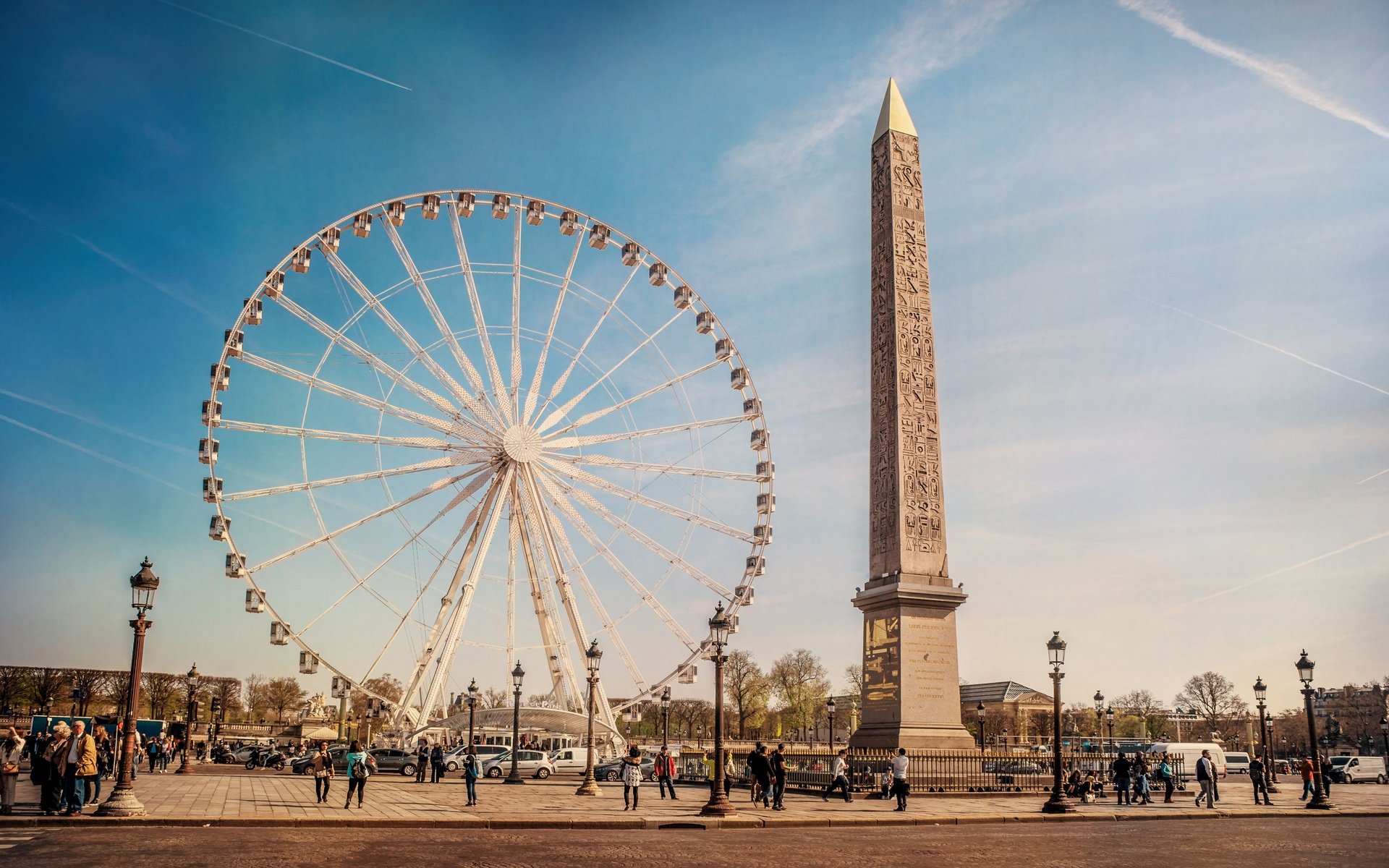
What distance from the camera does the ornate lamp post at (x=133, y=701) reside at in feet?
54.8

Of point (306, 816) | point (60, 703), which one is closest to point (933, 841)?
point (306, 816)

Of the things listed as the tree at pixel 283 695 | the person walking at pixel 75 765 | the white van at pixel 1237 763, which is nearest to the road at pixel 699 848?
the person walking at pixel 75 765

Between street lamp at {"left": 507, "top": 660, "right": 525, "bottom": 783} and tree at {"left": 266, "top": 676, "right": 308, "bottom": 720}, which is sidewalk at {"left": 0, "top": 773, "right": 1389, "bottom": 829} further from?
tree at {"left": 266, "top": 676, "right": 308, "bottom": 720}

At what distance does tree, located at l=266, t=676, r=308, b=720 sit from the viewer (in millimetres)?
99000

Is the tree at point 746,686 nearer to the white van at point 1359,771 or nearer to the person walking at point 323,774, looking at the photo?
the white van at point 1359,771

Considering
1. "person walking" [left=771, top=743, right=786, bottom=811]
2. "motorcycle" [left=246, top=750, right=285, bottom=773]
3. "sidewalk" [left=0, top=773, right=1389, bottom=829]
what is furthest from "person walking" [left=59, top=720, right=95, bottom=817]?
"motorcycle" [left=246, top=750, right=285, bottom=773]

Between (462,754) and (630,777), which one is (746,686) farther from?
(630,777)

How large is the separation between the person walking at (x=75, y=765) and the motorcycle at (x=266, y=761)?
89.3 ft

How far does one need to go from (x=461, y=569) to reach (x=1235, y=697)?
94010 mm

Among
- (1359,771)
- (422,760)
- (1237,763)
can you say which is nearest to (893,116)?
(422,760)

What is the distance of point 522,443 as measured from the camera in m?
32.6

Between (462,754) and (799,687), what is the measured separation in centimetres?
4784

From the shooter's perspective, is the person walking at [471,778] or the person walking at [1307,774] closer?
the person walking at [471,778]

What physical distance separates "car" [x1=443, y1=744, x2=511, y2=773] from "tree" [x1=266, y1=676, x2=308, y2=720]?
199 ft
